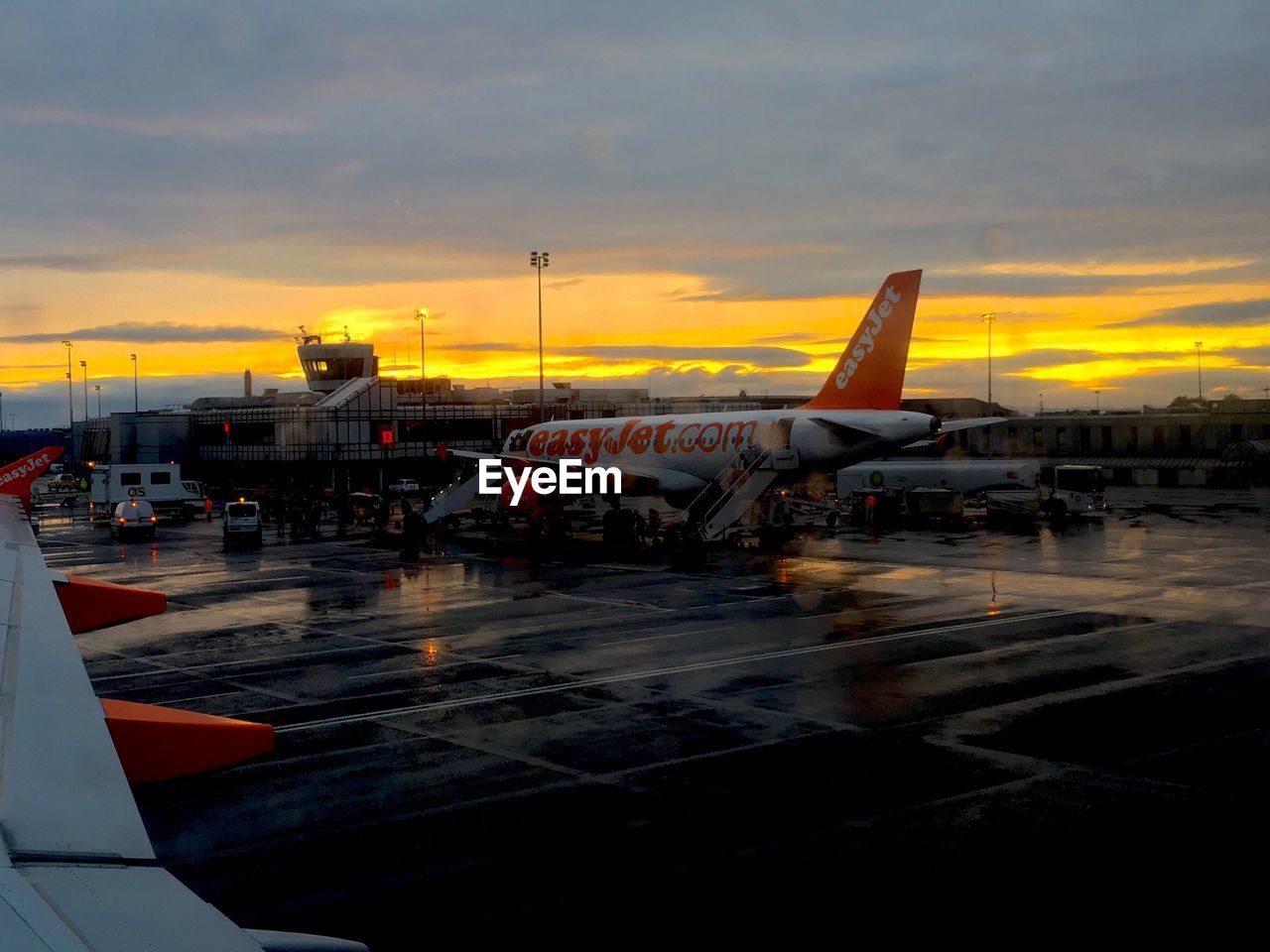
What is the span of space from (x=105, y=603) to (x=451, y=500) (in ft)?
139

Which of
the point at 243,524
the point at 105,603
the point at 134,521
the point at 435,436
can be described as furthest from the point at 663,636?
the point at 435,436

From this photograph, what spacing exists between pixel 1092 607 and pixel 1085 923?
18.8 metres

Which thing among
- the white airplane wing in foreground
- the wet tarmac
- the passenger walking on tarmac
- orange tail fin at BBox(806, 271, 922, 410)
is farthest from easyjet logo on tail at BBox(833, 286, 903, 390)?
the white airplane wing in foreground

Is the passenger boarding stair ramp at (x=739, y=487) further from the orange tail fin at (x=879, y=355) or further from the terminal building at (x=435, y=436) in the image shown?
the terminal building at (x=435, y=436)

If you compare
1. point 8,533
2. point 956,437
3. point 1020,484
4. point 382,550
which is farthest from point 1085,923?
point 956,437

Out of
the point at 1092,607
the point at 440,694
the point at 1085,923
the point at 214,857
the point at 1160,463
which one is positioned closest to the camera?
the point at 1085,923

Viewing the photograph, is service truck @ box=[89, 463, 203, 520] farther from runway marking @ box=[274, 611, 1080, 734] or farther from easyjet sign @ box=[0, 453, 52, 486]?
runway marking @ box=[274, 611, 1080, 734]

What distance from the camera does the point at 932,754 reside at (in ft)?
47.9

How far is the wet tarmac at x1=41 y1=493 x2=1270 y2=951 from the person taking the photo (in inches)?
425

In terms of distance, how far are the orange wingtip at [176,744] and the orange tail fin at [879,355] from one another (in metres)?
39.8

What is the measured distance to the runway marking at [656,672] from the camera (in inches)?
675

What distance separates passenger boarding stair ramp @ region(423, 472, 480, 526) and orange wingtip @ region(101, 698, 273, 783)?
4594 cm

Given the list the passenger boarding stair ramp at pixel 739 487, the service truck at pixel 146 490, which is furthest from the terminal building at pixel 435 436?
the passenger boarding stair ramp at pixel 739 487

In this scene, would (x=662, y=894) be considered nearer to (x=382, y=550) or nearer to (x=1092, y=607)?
(x=1092, y=607)
